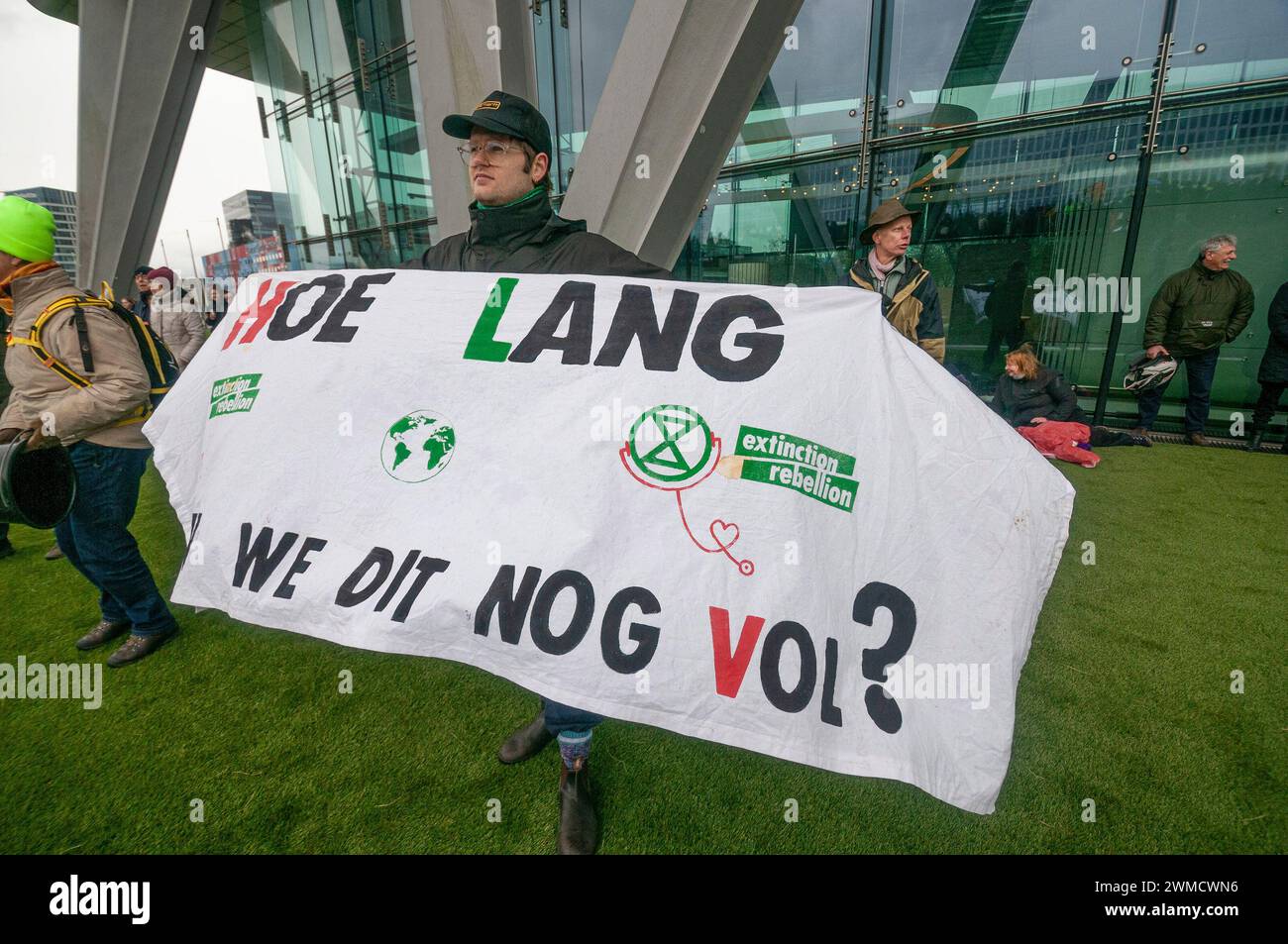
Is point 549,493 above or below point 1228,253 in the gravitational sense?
below

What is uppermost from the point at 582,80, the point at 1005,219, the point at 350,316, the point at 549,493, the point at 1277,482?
the point at 582,80

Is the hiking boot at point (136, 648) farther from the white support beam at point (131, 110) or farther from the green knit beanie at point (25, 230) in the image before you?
the white support beam at point (131, 110)

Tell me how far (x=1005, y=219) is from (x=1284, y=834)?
704cm

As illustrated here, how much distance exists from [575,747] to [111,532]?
94.3 inches

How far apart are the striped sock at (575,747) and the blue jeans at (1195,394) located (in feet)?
24.5

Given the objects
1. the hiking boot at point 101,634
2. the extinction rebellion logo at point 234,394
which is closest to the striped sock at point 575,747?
the extinction rebellion logo at point 234,394

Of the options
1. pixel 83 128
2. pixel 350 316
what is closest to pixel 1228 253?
pixel 350 316

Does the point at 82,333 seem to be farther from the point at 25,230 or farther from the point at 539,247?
the point at 539,247

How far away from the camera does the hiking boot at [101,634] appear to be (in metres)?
2.89

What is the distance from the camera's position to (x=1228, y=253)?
5703 mm

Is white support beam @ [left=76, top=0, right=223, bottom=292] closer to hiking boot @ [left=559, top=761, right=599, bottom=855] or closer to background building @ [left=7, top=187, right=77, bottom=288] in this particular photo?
background building @ [left=7, top=187, right=77, bottom=288]

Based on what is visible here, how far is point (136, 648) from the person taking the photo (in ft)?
9.20

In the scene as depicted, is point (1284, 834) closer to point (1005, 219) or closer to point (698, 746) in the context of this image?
point (698, 746)

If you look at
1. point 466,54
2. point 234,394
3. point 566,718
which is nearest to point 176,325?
point 466,54
